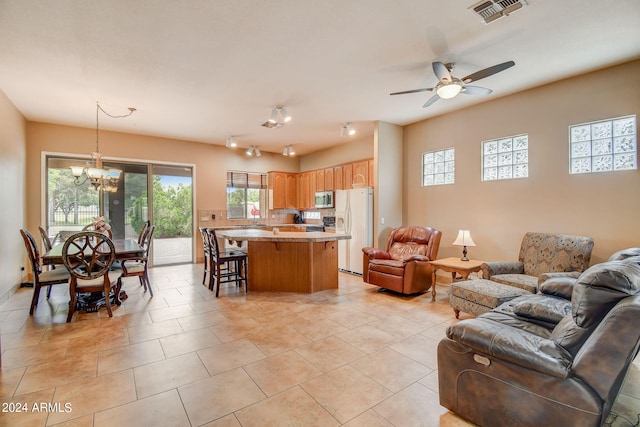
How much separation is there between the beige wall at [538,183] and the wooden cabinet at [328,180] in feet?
7.27

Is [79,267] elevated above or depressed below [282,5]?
below

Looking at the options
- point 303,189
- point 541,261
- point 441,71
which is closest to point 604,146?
point 541,261

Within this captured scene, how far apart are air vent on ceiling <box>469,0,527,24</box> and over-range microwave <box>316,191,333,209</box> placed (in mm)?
4825

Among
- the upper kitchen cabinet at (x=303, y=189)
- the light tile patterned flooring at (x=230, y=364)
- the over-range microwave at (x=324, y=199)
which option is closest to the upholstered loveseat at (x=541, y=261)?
the light tile patterned flooring at (x=230, y=364)

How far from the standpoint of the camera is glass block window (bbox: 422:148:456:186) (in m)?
5.19

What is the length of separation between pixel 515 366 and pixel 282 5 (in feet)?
9.80

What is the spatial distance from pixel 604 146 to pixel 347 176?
4200 millimetres

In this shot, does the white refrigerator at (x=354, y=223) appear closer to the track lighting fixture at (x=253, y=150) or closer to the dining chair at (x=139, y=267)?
the track lighting fixture at (x=253, y=150)

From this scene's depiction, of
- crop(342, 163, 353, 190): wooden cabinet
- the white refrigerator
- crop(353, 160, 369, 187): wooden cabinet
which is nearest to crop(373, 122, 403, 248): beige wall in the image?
the white refrigerator

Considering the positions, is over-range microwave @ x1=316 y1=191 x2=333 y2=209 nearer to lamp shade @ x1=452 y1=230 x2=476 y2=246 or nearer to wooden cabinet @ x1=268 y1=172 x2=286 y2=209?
wooden cabinet @ x1=268 y1=172 x2=286 y2=209

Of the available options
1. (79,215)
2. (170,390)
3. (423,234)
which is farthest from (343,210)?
(79,215)

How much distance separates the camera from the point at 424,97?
14.3 ft

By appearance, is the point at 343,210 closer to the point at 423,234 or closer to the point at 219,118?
the point at 423,234

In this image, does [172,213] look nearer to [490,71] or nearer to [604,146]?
[490,71]
